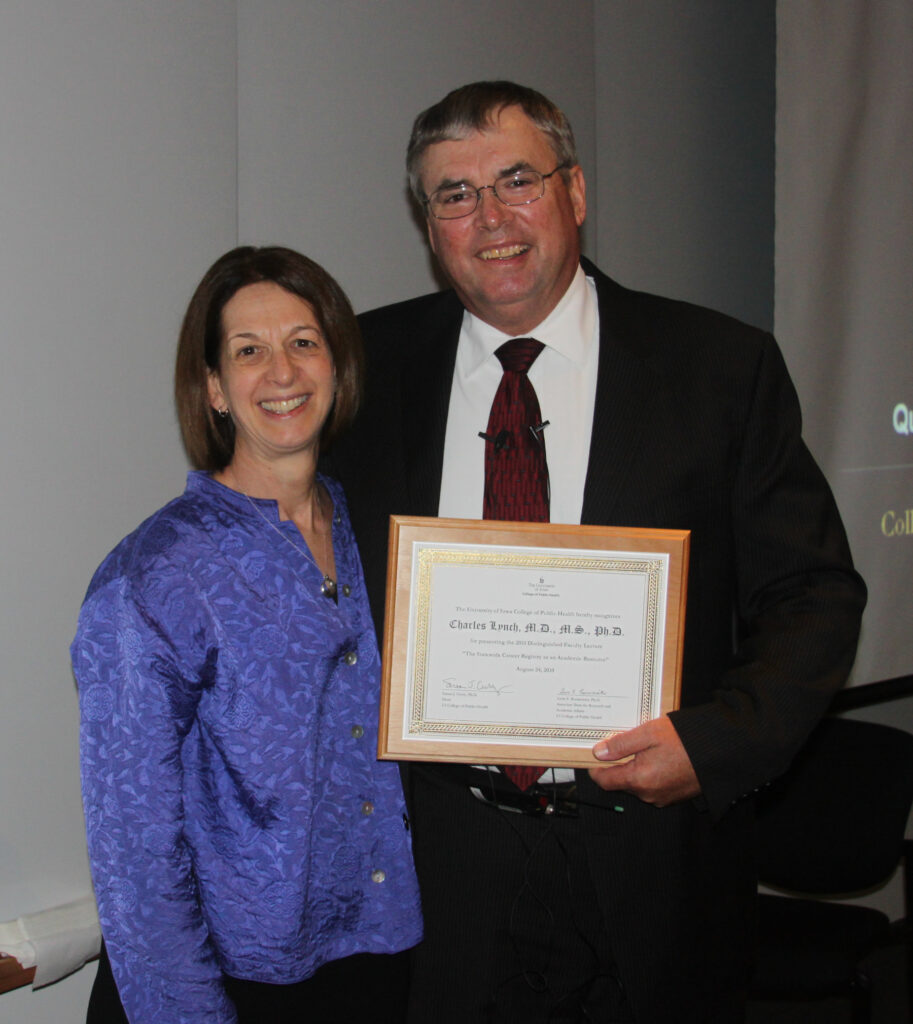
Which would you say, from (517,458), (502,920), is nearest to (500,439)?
(517,458)

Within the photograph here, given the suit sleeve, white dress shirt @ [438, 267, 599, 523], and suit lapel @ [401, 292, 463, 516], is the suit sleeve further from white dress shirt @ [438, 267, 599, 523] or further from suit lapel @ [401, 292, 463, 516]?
suit lapel @ [401, 292, 463, 516]

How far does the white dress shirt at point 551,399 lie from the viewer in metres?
2.03

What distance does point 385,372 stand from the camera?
2.29 metres

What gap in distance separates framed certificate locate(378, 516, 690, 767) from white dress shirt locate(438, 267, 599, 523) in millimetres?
248

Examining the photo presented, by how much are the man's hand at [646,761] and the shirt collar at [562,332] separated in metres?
0.76

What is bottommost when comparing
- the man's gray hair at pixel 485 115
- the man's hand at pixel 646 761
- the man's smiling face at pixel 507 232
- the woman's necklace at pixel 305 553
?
the man's hand at pixel 646 761

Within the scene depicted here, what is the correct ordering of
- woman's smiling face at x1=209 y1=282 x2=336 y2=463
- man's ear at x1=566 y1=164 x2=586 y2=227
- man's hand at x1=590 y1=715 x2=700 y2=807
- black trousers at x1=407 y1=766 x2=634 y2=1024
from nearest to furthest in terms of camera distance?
1. man's hand at x1=590 y1=715 x2=700 y2=807
2. woman's smiling face at x1=209 y1=282 x2=336 y2=463
3. black trousers at x1=407 y1=766 x2=634 y2=1024
4. man's ear at x1=566 y1=164 x2=586 y2=227

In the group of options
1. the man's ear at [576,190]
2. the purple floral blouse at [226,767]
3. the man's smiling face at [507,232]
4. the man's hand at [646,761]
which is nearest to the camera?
the purple floral blouse at [226,767]

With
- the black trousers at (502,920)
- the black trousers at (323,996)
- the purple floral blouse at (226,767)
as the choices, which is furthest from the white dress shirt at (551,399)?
the black trousers at (323,996)

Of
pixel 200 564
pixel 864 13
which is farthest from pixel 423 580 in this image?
pixel 864 13

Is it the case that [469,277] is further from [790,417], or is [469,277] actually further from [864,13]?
[864,13]

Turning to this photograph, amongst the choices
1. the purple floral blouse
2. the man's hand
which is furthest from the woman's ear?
the man's hand

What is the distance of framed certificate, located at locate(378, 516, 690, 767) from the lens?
177 cm
